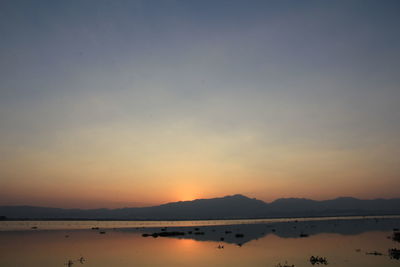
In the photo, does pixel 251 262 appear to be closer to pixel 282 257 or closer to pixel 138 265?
pixel 282 257

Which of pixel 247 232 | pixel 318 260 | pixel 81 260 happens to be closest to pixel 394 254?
pixel 318 260

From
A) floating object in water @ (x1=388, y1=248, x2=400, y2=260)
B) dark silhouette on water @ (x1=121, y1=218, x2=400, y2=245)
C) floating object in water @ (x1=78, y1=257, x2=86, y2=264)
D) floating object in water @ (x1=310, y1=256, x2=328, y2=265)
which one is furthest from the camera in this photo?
dark silhouette on water @ (x1=121, y1=218, x2=400, y2=245)

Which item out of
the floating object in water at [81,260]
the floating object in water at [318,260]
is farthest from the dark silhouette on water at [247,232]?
the floating object in water at [81,260]

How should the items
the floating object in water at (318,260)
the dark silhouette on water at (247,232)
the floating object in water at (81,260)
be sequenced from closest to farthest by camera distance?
the floating object in water at (318,260) → the floating object in water at (81,260) → the dark silhouette on water at (247,232)

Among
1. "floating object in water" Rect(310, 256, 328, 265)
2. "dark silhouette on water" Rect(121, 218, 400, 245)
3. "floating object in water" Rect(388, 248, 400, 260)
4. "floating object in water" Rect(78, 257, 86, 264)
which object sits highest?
"floating object in water" Rect(78, 257, 86, 264)

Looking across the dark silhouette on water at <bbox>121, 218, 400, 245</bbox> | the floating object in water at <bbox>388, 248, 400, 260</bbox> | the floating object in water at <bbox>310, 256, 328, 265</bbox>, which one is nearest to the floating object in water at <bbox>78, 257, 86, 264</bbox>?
the floating object in water at <bbox>310, 256, 328, 265</bbox>

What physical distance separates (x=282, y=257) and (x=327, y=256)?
5.48m

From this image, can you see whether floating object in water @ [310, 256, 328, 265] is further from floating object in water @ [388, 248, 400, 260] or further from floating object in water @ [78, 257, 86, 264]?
floating object in water @ [78, 257, 86, 264]

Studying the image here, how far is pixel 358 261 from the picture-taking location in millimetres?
35344

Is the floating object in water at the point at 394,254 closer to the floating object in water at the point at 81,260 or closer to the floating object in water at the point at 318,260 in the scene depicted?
the floating object in water at the point at 318,260

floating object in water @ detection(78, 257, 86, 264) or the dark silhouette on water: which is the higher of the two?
floating object in water @ detection(78, 257, 86, 264)

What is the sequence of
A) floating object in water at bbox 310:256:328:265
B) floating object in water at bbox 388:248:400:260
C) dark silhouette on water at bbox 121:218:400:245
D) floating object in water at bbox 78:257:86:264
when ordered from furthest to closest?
1. dark silhouette on water at bbox 121:218:400:245
2. floating object in water at bbox 388:248:400:260
3. floating object in water at bbox 78:257:86:264
4. floating object in water at bbox 310:256:328:265

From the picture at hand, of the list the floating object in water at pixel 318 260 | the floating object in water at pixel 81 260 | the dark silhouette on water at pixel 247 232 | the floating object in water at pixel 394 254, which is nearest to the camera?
the floating object in water at pixel 318 260

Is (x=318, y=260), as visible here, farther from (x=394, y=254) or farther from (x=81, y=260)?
(x=81, y=260)
